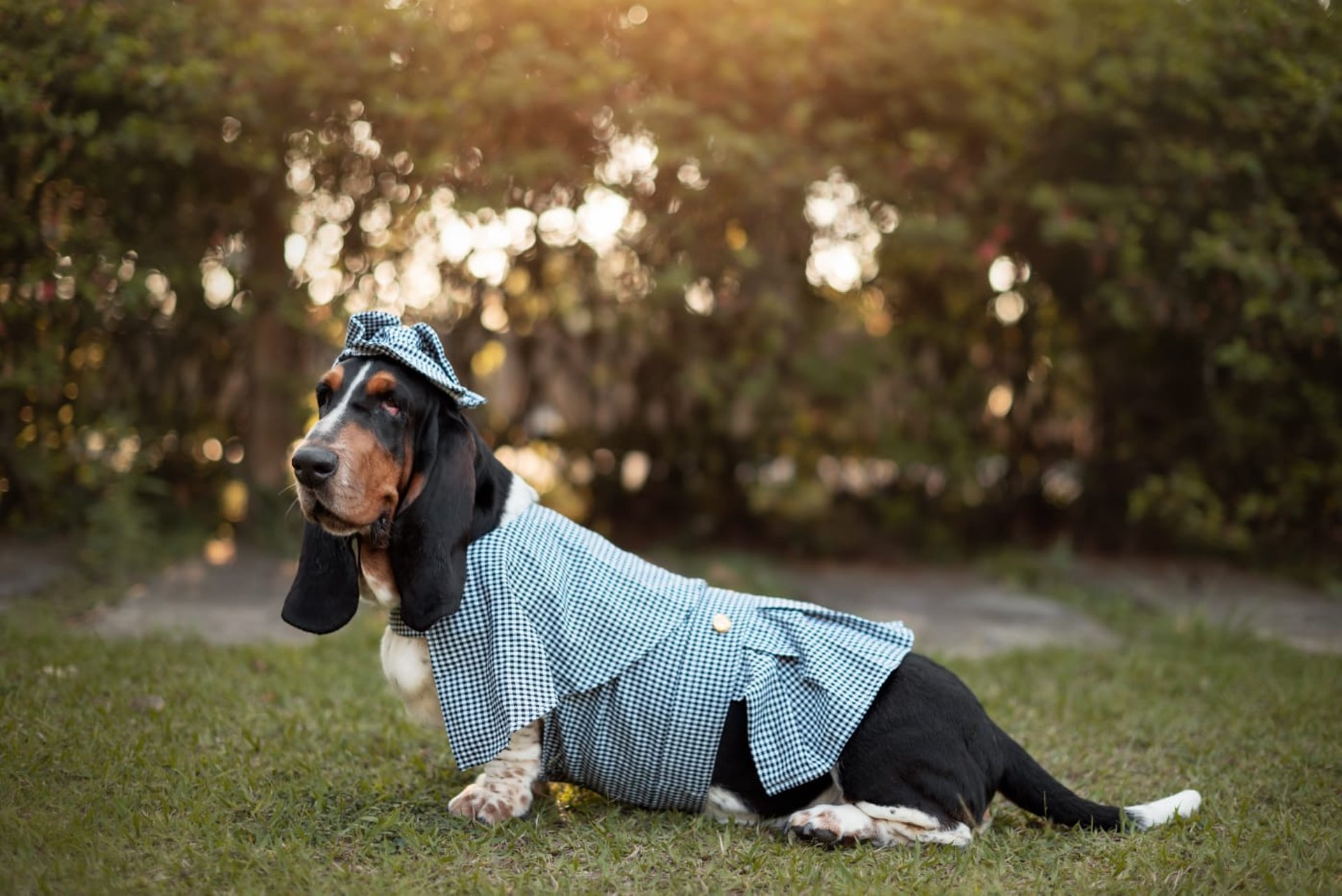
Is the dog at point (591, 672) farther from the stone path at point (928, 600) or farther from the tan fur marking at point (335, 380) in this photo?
the stone path at point (928, 600)

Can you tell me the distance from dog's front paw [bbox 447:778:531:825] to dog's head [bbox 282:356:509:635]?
562 millimetres

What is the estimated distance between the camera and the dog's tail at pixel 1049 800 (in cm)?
322

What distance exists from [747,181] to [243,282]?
9.40 ft

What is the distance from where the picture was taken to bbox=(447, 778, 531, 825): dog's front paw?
3.25m

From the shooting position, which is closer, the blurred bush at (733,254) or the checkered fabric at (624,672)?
the checkered fabric at (624,672)

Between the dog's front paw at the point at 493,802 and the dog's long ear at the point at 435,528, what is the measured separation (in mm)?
521

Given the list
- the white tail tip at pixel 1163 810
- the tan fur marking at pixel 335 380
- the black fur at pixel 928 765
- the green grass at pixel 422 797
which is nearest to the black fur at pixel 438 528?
the tan fur marking at pixel 335 380

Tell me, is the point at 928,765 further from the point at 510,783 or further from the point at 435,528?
the point at 435,528

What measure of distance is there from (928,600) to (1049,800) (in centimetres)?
343

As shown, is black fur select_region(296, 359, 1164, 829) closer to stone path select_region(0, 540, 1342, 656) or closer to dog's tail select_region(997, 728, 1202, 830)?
dog's tail select_region(997, 728, 1202, 830)

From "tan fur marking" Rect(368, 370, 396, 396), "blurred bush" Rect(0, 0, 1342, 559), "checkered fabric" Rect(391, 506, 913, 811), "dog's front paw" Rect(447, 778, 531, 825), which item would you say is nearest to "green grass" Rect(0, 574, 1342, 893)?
"dog's front paw" Rect(447, 778, 531, 825)

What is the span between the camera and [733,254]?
22.5ft

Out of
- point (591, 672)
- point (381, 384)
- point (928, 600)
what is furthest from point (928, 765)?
point (928, 600)

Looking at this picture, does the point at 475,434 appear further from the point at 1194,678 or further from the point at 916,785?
the point at 1194,678
